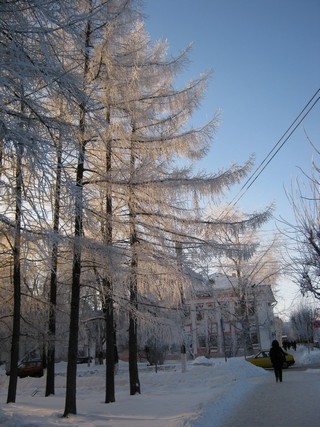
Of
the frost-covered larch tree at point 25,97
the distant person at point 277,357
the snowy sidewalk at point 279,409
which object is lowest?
the snowy sidewalk at point 279,409

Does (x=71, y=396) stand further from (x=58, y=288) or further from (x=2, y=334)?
(x=2, y=334)

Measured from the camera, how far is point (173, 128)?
13.5 metres

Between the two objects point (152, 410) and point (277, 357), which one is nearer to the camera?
point (152, 410)

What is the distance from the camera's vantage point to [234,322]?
34.1 metres

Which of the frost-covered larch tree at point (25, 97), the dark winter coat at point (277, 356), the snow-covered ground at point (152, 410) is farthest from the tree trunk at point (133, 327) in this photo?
the frost-covered larch tree at point (25, 97)

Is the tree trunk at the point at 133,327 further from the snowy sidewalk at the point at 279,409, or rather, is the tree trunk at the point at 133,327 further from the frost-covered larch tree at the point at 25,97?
the frost-covered larch tree at the point at 25,97

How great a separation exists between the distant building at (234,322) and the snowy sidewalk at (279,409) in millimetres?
22064

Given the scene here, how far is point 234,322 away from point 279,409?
2626cm

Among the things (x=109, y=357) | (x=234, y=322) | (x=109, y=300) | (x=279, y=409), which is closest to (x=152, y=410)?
(x=279, y=409)

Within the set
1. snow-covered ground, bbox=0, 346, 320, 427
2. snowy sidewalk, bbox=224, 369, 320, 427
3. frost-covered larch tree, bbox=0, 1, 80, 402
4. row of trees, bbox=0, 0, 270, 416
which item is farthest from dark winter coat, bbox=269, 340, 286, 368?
frost-covered larch tree, bbox=0, 1, 80, 402

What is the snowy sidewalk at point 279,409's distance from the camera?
725cm

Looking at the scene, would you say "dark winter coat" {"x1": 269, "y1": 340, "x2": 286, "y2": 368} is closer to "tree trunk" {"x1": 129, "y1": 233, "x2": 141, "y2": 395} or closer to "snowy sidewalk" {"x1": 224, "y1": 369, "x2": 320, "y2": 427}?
"snowy sidewalk" {"x1": 224, "y1": 369, "x2": 320, "y2": 427}

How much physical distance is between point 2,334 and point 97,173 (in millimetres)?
17532

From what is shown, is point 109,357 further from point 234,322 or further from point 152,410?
point 234,322
